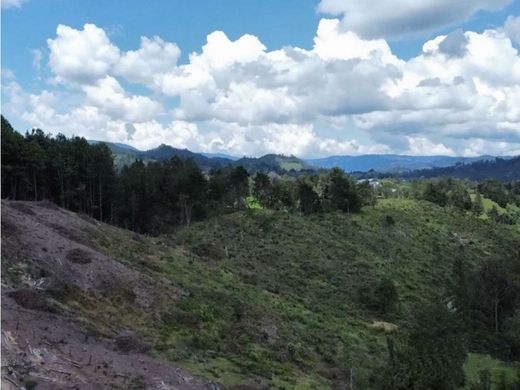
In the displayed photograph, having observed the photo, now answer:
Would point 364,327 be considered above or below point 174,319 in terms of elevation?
below

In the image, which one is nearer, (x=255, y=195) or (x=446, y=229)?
(x=446, y=229)

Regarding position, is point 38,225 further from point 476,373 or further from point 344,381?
point 476,373

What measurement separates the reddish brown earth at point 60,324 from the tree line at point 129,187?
112ft

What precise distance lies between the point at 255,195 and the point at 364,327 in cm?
7725

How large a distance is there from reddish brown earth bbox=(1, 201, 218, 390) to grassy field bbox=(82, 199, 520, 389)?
7.90 ft

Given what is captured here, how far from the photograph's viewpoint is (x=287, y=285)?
64.4 meters

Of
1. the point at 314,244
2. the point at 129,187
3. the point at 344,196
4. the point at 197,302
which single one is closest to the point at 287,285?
the point at 314,244

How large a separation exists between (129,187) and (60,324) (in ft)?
223

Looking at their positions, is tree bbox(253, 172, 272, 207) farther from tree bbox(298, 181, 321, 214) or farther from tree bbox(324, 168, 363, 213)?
tree bbox(324, 168, 363, 213)

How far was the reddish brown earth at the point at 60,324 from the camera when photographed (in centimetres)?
2103

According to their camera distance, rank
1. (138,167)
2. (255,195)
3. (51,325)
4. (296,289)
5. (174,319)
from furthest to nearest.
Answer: (255,195) < (138,167) < (296,289) < (174,319) < (51,325)

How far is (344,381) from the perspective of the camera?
36.2 metres

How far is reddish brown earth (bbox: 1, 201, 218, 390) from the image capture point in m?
21.0

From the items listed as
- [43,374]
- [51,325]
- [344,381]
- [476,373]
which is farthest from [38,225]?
[476,373]
